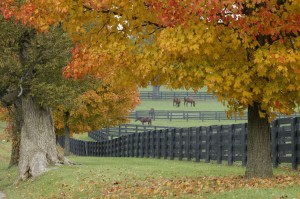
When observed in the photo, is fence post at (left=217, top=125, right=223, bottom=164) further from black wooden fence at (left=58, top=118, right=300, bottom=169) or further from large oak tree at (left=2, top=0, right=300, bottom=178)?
large oak tree at (left=2, top=0, right=300, bottom=178)

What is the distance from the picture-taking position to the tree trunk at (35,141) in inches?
1106

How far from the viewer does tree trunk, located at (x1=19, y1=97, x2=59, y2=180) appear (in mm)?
28094

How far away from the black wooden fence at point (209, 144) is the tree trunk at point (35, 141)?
6.92 m

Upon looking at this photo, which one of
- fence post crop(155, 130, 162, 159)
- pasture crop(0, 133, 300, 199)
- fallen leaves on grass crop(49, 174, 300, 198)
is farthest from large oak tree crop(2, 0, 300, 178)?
fence post crop(155, 130, 162, 159)

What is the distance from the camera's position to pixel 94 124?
47.8 metres

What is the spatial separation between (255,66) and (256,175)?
3.39m

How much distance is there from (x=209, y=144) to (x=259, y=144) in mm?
13918

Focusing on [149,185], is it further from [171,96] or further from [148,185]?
[171,96]

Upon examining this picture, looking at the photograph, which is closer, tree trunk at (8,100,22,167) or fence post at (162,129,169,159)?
tree trunk at (8,100,22,167)

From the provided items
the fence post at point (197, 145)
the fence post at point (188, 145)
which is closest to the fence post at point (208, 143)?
the fence post at point (197, 145)

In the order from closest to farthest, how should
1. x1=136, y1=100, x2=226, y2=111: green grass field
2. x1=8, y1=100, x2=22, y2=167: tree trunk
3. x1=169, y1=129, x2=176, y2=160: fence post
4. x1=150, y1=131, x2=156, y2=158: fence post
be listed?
x1=8, y1=100, x2=22, y2=167: tree trunk, x1=169, y1=129, x2=176, y2=160: fence post, x1=150, y1=131, x2=156, y2=158: fence post, x1=136, y1=100, x2=226, y2=111: green grass field

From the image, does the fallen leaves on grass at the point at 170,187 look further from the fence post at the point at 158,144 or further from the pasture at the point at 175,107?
the pasture at the point at 175,107

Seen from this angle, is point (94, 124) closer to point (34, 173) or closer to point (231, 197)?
point (34, 173)

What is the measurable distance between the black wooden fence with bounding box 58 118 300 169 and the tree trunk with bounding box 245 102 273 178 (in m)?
4.66
